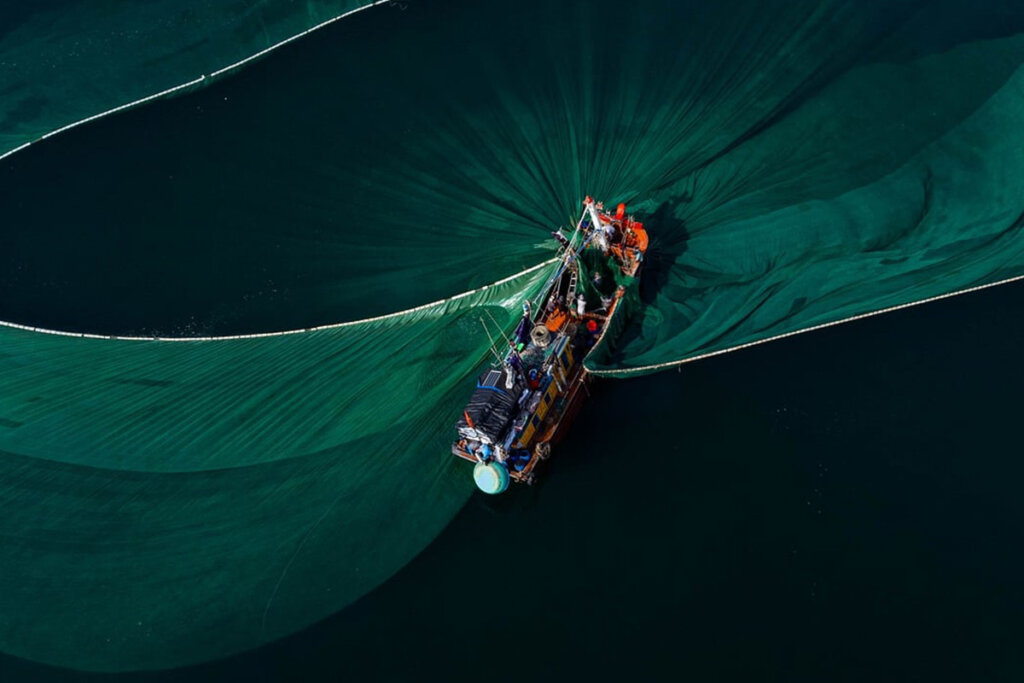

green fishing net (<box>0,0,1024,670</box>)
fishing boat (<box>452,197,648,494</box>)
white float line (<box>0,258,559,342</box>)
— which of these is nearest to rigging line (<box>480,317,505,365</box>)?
fishing boat (<box>452,197,648,494</box>)

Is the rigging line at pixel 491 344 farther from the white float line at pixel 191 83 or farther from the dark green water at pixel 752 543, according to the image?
the white float line at pixel 191 83

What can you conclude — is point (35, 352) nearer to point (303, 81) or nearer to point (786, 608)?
point (303, 81)

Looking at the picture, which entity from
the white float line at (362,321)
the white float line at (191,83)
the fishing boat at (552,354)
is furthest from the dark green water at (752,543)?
the white float line at (191,83)

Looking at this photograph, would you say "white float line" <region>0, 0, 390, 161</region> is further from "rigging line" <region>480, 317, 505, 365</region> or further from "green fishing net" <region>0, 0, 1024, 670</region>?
"rigging line" <region>480, 317, 505, 365</region>

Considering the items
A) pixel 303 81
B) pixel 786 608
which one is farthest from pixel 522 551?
pixel 303 81

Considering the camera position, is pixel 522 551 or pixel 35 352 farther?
pixel 35 352

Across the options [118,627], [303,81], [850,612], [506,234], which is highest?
[303,81]
